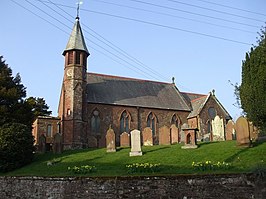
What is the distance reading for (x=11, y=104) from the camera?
29859 mm

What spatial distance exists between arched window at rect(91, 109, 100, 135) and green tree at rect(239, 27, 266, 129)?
63.0 feet

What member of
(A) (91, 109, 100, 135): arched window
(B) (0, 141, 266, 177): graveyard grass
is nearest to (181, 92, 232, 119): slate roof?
(A) (91, 109, 100, 135): arched window

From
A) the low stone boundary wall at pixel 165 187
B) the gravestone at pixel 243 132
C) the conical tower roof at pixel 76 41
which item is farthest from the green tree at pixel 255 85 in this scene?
the conical tower roof at pixel 76 41

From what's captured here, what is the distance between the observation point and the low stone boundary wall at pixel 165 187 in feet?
44.2

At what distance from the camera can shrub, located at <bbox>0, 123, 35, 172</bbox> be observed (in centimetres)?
2364

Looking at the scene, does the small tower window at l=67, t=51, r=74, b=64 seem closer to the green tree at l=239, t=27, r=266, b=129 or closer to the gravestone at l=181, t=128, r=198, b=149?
the gravestone at l=181, t=128, r=198, b=149

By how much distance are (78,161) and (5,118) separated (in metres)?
9.54

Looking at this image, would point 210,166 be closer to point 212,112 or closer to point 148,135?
point 148,135

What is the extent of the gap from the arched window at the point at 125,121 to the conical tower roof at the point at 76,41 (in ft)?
27.3

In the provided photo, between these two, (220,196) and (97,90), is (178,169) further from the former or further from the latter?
(97,90)

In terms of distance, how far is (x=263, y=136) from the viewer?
77.2 ft

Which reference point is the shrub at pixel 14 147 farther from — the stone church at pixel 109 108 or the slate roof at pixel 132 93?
the slate roof at pixel 132 93

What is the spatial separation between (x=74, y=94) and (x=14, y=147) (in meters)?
12.6

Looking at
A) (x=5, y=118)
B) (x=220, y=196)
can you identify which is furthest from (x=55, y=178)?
(x=5, y=118)
